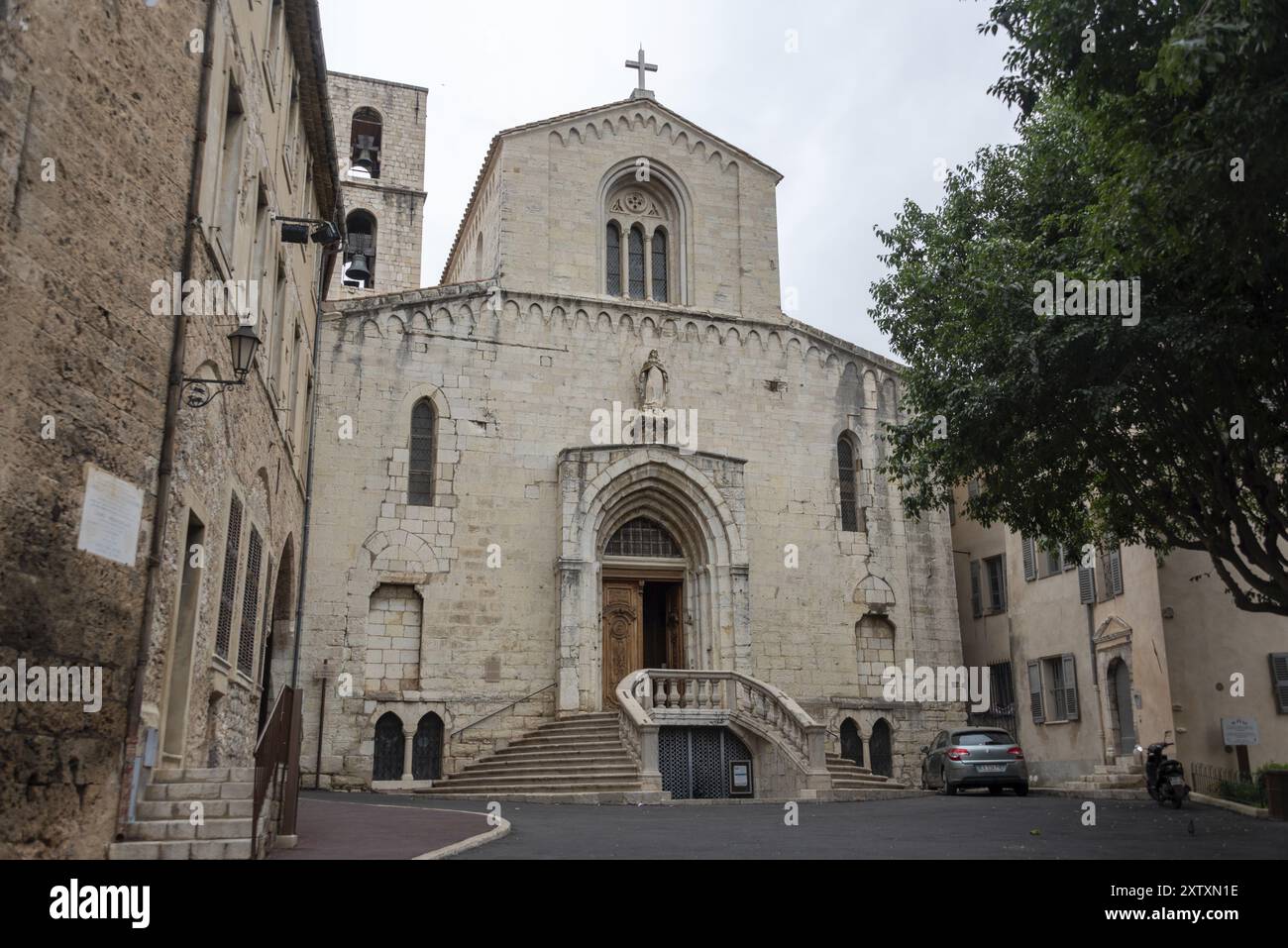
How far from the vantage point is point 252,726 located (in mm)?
16672

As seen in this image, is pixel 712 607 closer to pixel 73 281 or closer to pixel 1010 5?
pixel 1010 5

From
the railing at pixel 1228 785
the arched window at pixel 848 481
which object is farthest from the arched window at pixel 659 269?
the railing at pixel 1228 785

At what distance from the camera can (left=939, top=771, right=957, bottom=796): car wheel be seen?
2278 cm

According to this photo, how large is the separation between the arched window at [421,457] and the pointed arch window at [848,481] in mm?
9279

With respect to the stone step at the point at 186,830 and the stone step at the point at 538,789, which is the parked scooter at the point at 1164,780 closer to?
the stone step at the point at 538,789

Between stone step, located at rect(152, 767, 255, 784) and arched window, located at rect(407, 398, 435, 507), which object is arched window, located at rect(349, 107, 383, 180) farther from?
stone step, located at rect(152, 767, 255, 784)

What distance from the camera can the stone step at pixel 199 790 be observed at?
9859 mm

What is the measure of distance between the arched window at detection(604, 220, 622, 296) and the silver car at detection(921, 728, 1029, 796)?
1233 cm

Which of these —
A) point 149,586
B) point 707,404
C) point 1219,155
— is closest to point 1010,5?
point 1219,155

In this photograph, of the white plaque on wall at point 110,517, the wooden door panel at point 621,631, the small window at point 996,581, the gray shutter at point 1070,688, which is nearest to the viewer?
the white plaque on wall at point 110,517

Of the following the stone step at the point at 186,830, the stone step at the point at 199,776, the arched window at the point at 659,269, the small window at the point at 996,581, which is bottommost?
the stone step at the point at 186,830

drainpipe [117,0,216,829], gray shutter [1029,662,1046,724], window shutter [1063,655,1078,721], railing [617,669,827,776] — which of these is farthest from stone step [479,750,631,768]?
drainpipe [117,0,216,829]

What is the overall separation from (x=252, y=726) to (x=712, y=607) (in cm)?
1083

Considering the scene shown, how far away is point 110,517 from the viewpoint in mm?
9438
